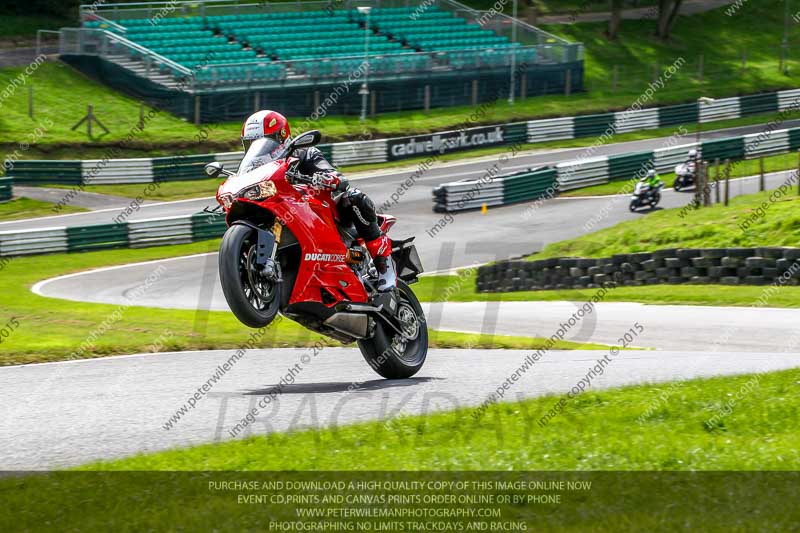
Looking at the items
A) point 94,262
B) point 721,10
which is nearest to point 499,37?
point 721,10

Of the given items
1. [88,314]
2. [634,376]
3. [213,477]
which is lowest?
[88,314]

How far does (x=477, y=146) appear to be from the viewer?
4619 cm

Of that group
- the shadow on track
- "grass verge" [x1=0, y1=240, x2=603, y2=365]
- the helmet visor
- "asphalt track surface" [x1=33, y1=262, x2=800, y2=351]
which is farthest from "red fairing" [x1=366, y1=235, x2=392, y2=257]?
"asphalt track surface" [x1=33, y1=262, x2=800, y2=351]

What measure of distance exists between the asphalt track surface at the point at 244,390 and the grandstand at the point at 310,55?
33.9 metres

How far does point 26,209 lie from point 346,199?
1095 inches

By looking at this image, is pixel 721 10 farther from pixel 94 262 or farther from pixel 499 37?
pixel 94 262

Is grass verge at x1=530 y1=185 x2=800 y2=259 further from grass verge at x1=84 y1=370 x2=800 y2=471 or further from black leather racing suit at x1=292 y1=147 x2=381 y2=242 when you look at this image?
black leather racing suit at x1=292 y1=147 x2=381 y2=242

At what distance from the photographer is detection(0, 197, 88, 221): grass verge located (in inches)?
1352

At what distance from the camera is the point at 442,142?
4544 centimetres

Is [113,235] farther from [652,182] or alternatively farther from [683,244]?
[683,244]

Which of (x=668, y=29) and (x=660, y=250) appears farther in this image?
(x=668, y=29)

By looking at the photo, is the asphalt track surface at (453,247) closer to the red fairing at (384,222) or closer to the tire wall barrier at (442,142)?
the tire wall barrier at (442,142)

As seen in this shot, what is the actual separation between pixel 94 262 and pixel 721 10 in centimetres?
5410

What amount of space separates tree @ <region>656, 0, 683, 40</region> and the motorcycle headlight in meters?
58.6
